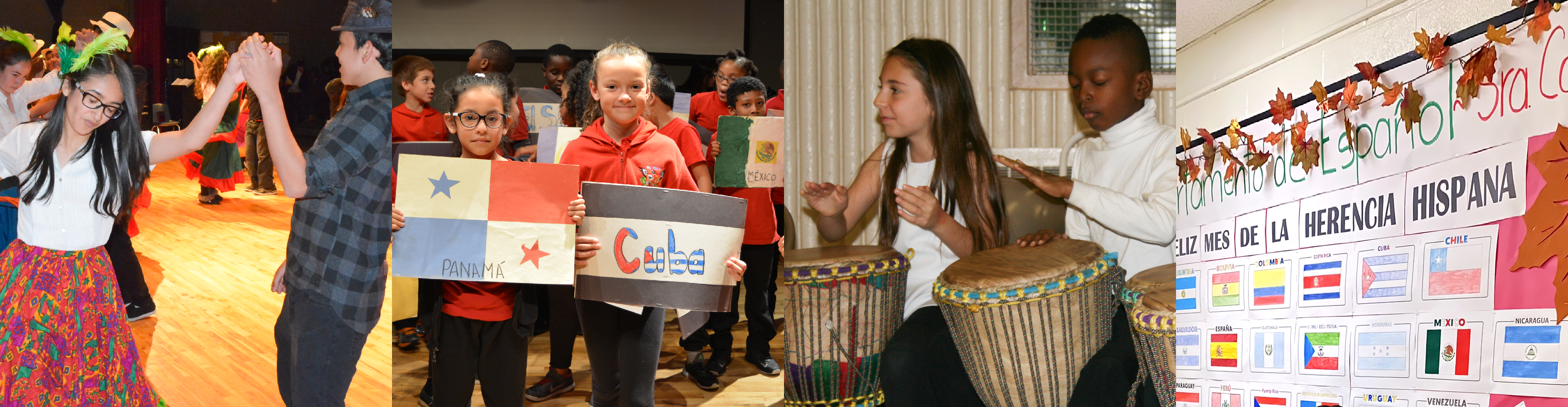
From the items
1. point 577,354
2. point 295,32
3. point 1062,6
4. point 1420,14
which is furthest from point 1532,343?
point 295,32

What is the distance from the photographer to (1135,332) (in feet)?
6.80

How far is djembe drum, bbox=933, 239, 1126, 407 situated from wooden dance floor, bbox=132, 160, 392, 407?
1.41 metres

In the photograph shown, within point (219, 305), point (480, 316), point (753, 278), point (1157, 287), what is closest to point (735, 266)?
point (753, 278)

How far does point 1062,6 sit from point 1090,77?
0.17 meters

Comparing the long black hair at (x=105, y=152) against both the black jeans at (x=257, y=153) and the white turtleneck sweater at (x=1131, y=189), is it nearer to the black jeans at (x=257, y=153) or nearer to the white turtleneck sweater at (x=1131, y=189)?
the black jeans at (x=257, y=153)

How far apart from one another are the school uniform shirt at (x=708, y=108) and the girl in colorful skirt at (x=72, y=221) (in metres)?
1.12

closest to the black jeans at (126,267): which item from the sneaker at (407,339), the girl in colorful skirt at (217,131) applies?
the girl in colorful skirt at (217,131)

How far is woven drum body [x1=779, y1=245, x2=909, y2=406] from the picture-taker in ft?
7.03

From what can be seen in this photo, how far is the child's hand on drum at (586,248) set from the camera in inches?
83.0

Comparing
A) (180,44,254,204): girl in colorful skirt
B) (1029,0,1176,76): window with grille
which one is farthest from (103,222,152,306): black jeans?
(1029,0,1176,76): window with grille

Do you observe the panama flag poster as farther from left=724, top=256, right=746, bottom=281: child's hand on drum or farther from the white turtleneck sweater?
the white turtleneck sweater

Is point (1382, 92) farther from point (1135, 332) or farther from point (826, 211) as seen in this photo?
point (826, 211)

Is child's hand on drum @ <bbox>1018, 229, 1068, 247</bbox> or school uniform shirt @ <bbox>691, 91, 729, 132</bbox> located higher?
school uniform shirt @ <bbox>691, 91, 729, 132</bbox>

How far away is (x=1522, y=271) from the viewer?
1.58m
